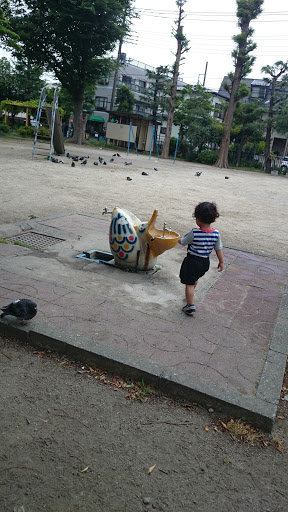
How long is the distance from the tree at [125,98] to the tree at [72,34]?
11748 millimetres

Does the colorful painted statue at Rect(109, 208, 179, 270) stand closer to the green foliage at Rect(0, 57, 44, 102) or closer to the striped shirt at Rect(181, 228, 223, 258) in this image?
the striped shirt at Rect(181, 228, 223, 258)

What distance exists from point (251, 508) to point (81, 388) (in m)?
1.29

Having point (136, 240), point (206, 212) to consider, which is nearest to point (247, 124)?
point (136, 240)

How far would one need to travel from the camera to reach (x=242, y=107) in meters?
35.1

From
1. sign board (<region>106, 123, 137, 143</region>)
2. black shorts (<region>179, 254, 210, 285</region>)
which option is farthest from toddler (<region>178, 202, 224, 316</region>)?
sign board (<region>106, 123, 137, 143</region>)

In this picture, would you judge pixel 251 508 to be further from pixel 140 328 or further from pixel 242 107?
pixel 242 107

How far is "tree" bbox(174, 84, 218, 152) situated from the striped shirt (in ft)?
109

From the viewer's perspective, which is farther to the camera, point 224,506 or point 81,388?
point 81,388

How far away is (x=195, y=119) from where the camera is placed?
36.1 metres

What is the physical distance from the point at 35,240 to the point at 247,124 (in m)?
33.4

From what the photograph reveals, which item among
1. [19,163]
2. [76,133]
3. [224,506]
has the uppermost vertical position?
[76,133]

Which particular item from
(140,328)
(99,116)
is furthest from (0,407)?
(99,116)

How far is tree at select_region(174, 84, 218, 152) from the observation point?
35.8 metres

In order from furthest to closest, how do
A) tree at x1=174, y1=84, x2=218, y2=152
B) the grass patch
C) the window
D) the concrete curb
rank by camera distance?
the window → tree at x1=174, y1=84, x2=218, y2=152 → the concrete curb → the grass patch
